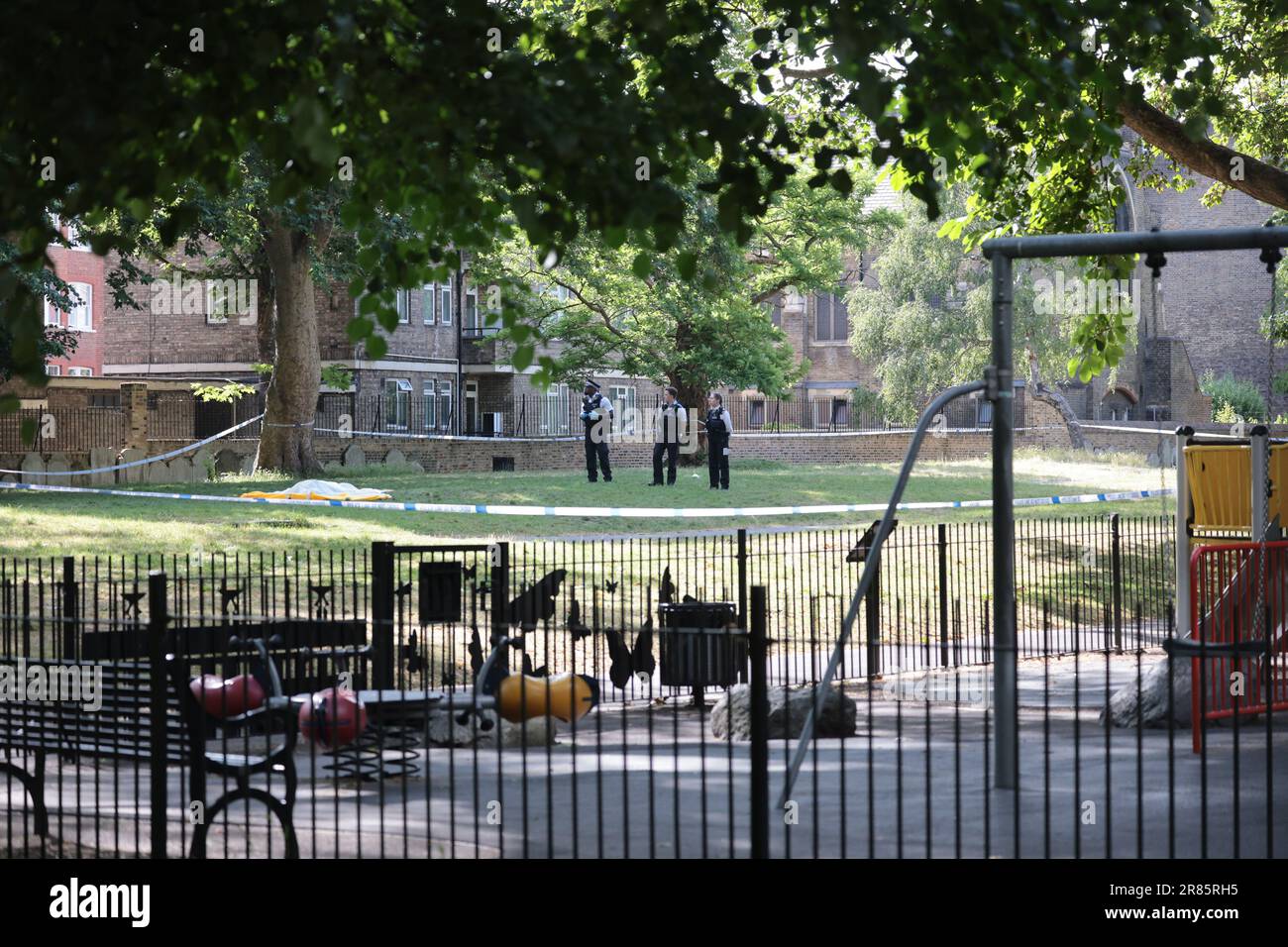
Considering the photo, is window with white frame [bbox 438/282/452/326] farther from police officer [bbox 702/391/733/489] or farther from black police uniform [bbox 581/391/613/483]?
police officer [bbox 702/391/733/489]

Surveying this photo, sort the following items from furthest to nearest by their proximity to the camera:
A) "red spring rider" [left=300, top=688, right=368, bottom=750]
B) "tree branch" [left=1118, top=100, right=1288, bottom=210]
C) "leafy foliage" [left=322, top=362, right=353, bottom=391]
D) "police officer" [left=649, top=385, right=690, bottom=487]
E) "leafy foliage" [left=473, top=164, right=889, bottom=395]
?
1. "leafy foliage" [left=322, top=362, right=353, bottom=391]
2. "leafy foliage" [left=473, top=164, right=889, bottom=395]
3. "police officer" [left=649, top=385, right=690, bottom=487]
4. "tree branch" [left=1118, top=100, right=1288, bottom=210]
5. "red spring rider" [left=300, top=688, right=368, bottom=750]

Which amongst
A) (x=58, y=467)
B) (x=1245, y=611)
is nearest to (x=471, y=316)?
(x=58, y=467)

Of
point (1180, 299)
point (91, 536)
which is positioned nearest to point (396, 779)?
point (91, 536)

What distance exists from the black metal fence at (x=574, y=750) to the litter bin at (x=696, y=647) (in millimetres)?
37

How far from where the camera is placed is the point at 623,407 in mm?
60688

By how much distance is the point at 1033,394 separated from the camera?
58.8 m

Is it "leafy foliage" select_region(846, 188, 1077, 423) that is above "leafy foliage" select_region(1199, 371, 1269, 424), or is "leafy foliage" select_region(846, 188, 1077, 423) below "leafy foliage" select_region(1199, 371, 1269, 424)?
above

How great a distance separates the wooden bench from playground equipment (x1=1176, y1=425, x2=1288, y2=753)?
19.4 feet

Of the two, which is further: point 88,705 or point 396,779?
point 396,779

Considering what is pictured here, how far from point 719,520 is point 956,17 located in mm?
18523

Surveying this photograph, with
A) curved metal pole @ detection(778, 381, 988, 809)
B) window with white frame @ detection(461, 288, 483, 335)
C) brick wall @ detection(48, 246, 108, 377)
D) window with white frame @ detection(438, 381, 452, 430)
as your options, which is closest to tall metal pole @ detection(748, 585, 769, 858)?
curved metal pole @ detection(778, 381, 988, 809)

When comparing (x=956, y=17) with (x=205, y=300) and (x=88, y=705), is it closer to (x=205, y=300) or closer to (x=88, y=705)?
(x=88, y=705)

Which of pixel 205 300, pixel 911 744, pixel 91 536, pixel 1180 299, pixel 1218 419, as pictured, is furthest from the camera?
pixel 1180 299

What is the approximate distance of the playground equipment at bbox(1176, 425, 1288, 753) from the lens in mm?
11805
